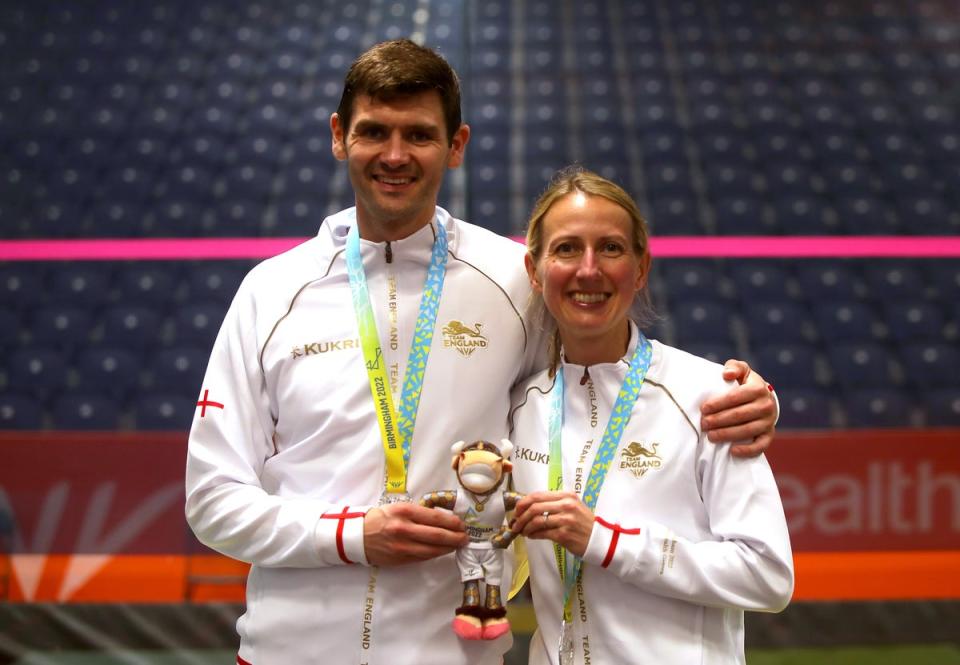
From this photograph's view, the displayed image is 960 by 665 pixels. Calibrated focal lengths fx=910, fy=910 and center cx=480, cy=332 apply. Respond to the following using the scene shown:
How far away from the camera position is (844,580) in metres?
3.22

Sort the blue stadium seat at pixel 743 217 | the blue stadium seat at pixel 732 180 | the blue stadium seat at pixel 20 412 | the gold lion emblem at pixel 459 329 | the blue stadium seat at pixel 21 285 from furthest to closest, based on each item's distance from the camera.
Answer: the blue stadium seat at pixel 732 180 < the blue stadium seat at pixel 743 217 < the blue stadium seat at pixel 21 285 < the blue stadium seat at pixel 20 412 < the gold lion emblem at pixel 459 329

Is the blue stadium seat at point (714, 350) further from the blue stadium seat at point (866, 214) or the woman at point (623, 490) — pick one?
the woman at point (623, 490)

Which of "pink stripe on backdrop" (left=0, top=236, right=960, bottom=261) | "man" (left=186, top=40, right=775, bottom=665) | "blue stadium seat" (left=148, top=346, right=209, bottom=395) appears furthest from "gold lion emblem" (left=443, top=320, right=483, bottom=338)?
"blue stadium seat" (left=148, top=346, right=209, bottom=395)

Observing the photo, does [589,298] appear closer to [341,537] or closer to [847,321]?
[341,537]

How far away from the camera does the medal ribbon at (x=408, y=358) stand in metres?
1.54

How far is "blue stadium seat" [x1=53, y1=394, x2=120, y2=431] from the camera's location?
3383 millimetres

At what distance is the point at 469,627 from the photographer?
145cm

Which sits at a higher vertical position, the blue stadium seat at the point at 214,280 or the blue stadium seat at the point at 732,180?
the blue stadium seat at the point at 732,180

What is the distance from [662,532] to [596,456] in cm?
16

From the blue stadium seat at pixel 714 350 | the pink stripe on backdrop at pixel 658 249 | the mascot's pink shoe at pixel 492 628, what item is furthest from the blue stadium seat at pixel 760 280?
the mascot's pink shoe at pixel 492 628

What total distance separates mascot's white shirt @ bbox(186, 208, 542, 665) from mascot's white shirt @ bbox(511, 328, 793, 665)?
0.50 ft

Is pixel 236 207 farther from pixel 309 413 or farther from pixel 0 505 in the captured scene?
pixel 309 413

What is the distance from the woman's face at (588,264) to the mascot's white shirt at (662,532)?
11 cm

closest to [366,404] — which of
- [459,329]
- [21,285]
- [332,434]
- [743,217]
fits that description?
[332,434]
